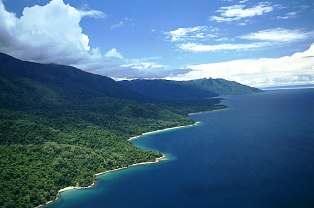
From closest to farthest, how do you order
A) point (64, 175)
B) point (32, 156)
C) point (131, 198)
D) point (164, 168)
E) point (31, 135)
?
point (131, 198) < point (64, 175) < point (32, 156) < point (164, 168) < point (31, 135)

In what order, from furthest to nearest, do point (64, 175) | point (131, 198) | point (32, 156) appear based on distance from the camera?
point (32, 156) < point (64, 175) < point (131, 198)

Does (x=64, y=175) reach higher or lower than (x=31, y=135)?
lower

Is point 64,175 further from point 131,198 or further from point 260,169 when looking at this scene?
point 260,169

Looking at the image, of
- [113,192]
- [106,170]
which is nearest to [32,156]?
[106,170]

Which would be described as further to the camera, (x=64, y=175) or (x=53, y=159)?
(x=53, y=159)

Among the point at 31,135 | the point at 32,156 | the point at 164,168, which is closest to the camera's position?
the point at 32,156

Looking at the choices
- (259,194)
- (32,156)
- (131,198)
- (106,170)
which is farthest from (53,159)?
(259,194)

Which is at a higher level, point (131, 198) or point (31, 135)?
point (31, 135)

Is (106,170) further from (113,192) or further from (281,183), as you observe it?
(281,183)

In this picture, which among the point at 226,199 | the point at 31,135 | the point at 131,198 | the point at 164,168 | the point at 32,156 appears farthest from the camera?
the point at 31,135
